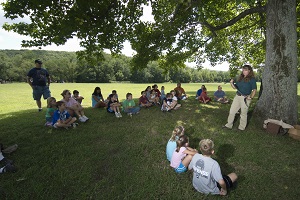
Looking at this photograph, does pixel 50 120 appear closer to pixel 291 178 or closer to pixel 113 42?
pixel 113 42

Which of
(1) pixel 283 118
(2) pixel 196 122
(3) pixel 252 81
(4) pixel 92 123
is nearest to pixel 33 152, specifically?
(4) pixel 92 123

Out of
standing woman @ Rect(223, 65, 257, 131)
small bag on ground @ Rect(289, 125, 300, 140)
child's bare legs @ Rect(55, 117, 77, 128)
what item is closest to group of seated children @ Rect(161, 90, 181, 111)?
standing woman @ Rect(223, 65, 257, 131)

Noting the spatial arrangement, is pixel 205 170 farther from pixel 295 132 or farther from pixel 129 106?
pixel 129 106

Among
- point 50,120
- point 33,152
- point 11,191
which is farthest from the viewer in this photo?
point 50,120

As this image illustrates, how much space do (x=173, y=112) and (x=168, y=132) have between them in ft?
9.52

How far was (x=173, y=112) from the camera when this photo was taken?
9625mm

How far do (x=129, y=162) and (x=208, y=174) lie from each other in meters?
2.32

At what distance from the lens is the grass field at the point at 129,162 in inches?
152

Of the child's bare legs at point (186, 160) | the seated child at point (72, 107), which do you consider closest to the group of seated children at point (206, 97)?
the seated child at point (72, 107)

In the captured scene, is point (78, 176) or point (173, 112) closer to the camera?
point (78, 176)

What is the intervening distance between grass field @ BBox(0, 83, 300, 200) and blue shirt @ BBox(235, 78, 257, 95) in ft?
5.13

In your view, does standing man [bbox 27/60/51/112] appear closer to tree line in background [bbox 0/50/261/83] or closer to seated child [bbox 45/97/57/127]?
seated child [bbox 45/97/57/127]

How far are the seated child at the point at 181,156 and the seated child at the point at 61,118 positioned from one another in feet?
15.1

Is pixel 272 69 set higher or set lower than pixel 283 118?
higher
